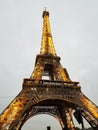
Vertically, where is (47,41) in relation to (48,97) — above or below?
above

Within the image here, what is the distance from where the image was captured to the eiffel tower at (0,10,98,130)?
2540cm

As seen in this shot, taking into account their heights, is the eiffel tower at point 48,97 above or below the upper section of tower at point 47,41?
below

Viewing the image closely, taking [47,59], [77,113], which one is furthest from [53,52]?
[77,113]

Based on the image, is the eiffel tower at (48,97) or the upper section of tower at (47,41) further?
the upper section of tower at (47,41)

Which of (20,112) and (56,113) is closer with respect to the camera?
(20,112)

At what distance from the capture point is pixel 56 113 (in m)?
35.2

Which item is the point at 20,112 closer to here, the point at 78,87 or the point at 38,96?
the point at 38,96

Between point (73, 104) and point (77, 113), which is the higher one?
point (73, 104)

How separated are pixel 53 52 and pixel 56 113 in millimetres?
9845

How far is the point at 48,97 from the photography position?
90.1 feet

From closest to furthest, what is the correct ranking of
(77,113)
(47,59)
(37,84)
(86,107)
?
(77,113)
(86,107)
(37,84)
(47,59)

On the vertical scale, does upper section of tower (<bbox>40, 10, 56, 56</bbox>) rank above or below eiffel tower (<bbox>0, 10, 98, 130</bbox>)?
above

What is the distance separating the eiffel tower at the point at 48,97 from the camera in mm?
25395

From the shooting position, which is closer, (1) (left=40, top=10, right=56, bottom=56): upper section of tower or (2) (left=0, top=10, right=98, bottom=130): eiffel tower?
(2) (left=0, top=10, right=98, bottom=130): eiffel tower
